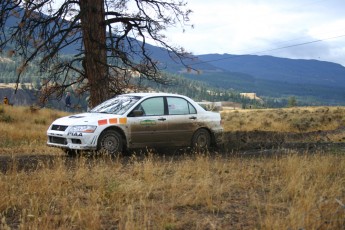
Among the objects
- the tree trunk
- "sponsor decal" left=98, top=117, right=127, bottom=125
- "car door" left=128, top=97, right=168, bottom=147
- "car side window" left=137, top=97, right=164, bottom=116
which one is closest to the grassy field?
"sponsor decal" left=98, top=117, right=127, bottom=125

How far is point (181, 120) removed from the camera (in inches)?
473

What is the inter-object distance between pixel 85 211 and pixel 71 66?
11.9 metres

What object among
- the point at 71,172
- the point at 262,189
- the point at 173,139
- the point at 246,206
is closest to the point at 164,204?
the point at 246,206

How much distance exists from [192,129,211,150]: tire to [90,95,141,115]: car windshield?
2020 millimetres

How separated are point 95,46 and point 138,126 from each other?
496 centimetres

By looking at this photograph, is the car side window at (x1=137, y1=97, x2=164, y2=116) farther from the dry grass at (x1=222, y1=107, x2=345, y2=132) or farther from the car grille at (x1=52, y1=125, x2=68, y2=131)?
the dry grass at (x1=222, y1=107, x2=345, y2=132)

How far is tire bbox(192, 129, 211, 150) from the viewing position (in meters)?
12.3

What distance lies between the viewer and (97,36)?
15008mm

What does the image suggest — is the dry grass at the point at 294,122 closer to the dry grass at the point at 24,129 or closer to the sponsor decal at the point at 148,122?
the dry grass at the point at 24,129

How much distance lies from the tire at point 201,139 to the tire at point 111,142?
→ 7.82 ft

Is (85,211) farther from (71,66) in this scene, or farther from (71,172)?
(71,66)

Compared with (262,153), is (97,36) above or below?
above

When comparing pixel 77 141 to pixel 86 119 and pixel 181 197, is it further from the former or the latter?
A: pixel 181 197

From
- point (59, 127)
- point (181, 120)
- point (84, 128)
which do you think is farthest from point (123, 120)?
point (181, 120)
